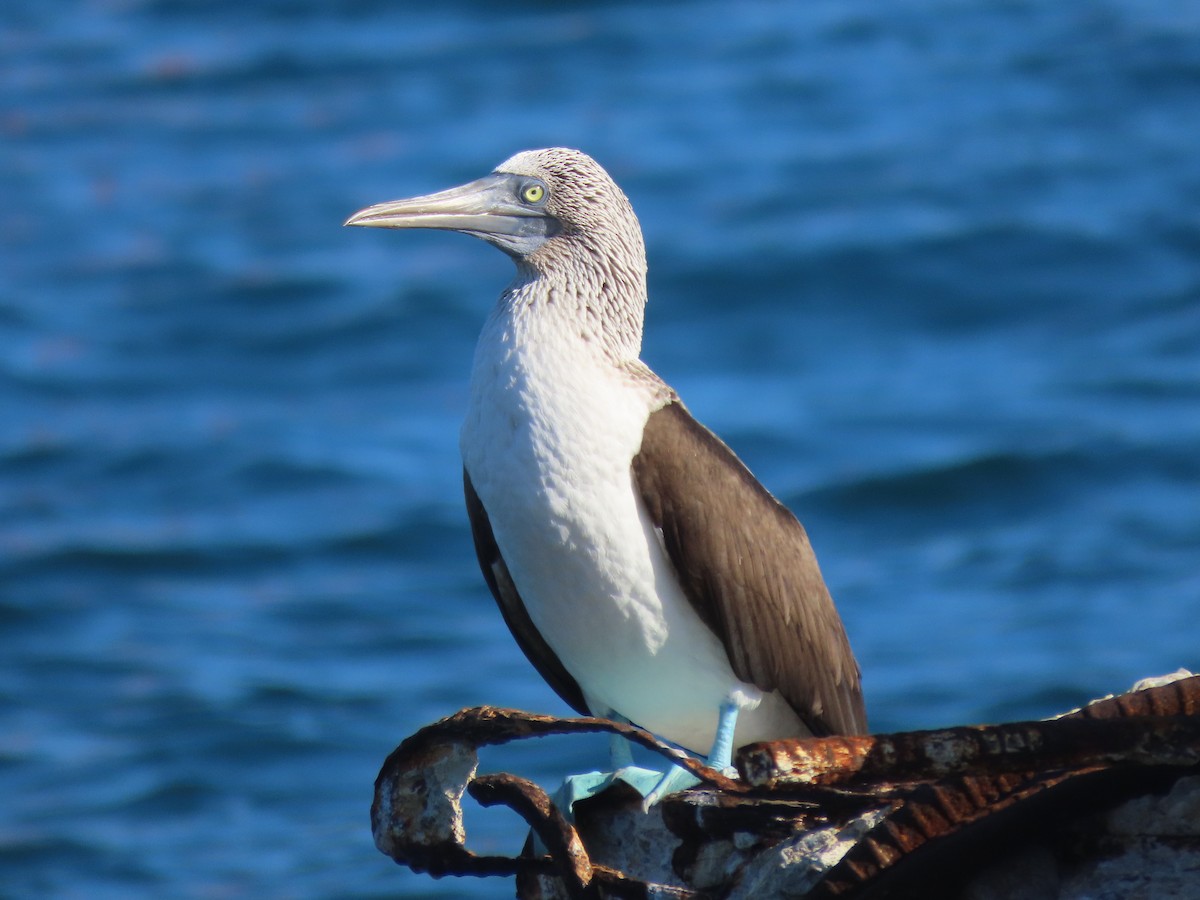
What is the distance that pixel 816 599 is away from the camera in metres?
6.88

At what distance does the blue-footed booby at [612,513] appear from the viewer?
20.1 ft

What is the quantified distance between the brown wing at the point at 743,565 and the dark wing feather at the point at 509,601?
64 centimetres

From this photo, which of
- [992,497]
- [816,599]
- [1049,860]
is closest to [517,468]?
[816,599]

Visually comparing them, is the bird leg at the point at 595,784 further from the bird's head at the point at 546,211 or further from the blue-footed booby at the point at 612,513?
the bird's head at the point at 546,211

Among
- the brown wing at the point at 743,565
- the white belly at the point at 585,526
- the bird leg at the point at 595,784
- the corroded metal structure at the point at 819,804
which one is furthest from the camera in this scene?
the brown wing at the point at 743,565

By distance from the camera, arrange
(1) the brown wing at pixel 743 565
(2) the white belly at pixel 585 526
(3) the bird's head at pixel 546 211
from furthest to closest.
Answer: (3) the bird's head at pixel 546 211 < (1) the brown wing at pixel 743 565 < (2) the white belly at pixel 585 526

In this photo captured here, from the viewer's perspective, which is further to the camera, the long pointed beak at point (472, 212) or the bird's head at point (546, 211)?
the bird's head at point (546, 211)

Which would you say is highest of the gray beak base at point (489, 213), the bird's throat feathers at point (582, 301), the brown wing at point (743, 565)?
the gray beak base at point (489, 213)

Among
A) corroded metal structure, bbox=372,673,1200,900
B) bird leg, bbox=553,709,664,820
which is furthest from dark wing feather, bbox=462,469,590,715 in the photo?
corroded metal structure, bbox=372,673,1200,900

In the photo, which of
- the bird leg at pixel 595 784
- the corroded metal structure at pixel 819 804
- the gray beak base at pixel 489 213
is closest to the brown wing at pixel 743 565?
the gray beak base at pixel 489 213

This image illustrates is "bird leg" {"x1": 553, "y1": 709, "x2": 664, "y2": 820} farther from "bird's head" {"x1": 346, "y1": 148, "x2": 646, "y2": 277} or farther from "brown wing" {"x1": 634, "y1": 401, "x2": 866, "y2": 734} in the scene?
"bird's head" {"x1": 346, "y1": 148, "x2": 646, "y2": 277}

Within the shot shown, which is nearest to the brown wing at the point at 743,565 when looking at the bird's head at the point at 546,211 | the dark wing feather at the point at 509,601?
the dark wing feather at the point at 509,601

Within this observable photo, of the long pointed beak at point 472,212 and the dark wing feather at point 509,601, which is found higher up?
the long pointed beak at point 472,212

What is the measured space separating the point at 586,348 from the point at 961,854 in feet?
9.82
